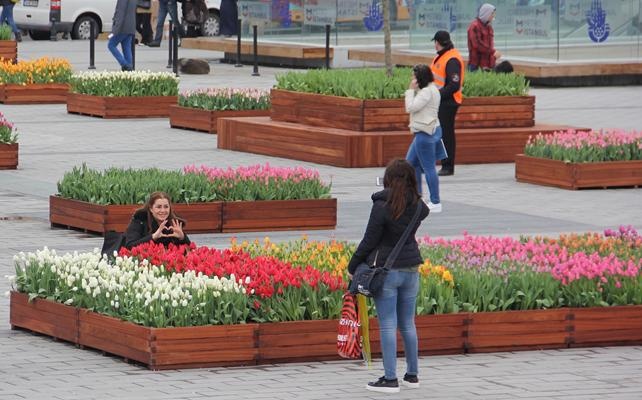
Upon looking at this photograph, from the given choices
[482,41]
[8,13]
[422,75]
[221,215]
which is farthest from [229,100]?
[8,13]

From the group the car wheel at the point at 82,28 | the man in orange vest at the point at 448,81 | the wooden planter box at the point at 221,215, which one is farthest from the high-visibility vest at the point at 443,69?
the car wheel at the point at 82,28

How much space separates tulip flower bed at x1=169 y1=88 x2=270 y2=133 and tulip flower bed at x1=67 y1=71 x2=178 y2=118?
180 cm

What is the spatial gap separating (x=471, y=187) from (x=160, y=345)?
388 inches

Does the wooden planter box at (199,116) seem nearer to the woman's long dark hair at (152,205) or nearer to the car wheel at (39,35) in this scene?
the woman's long dark hair at (152,205)

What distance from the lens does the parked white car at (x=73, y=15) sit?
4657 centimetres

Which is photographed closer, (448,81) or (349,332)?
(349,332)

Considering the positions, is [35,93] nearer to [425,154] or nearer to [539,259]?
[425,154]

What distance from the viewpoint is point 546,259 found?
12.0m

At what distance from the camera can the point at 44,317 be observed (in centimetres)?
1138

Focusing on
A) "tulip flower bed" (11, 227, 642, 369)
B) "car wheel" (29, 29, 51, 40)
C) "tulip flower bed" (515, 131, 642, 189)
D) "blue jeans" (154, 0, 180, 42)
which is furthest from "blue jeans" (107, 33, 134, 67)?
"tulip flower bed" (11, 227, 642, 369)

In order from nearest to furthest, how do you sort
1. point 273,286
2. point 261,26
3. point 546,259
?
1. point 273,286
2. point 546,259
3. point 261,26

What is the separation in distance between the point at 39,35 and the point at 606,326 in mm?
39216

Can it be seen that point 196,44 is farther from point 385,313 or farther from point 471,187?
point 385,313

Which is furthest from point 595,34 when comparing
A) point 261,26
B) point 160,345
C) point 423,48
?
point 160,345
